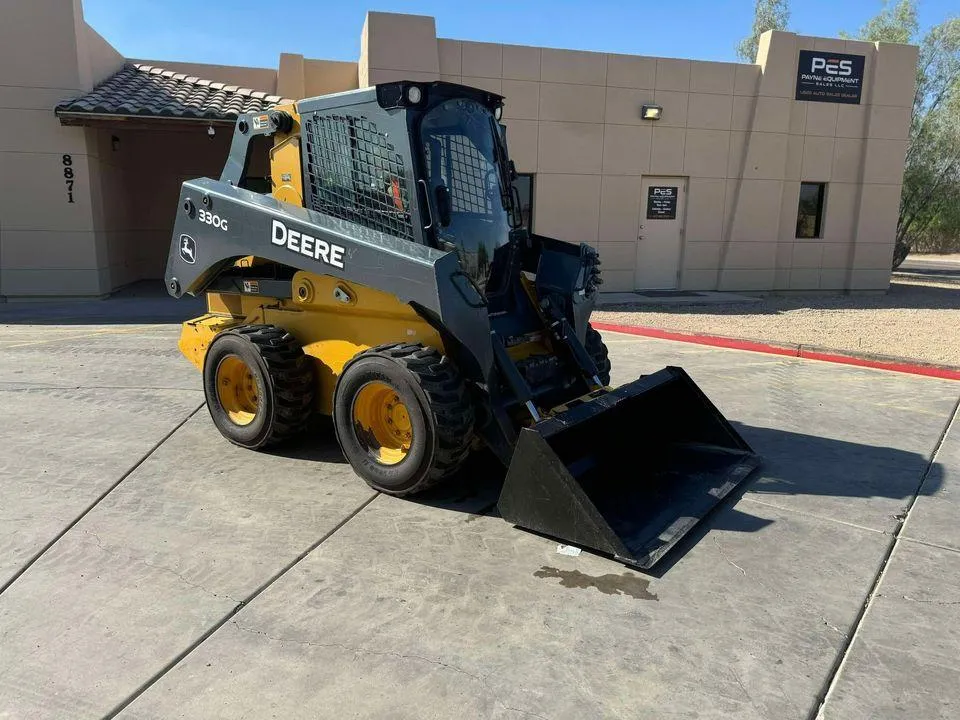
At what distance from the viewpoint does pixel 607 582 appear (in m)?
3.47

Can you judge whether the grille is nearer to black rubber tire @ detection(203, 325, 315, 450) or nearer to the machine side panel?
the machine side panel

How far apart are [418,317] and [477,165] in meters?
1.20

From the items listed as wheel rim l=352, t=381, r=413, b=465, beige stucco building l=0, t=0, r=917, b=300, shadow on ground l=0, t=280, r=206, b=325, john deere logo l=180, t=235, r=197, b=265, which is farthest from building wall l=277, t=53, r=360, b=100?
wheel rim l=352, t=381, r=413, b=465

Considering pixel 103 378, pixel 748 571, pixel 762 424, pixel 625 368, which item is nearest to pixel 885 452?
pixel 762 424

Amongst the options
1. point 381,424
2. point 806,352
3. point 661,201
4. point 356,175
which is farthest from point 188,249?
point 661,201

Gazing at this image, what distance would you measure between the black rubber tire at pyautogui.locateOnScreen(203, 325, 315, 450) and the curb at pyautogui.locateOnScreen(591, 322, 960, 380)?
247 inches

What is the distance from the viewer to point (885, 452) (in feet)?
17.5

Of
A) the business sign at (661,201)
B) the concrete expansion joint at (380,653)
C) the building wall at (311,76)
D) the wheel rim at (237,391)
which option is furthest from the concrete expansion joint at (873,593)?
the building wall at (311,76)

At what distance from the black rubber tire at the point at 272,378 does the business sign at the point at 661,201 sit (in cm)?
1121

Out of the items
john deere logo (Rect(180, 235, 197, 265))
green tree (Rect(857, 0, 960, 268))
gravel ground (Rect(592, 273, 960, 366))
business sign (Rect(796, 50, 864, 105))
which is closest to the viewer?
john deere logo (Rect(180, 235, 197, 265))

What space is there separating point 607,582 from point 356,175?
9.86 feet

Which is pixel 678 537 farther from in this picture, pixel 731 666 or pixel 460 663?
pixel 460 663

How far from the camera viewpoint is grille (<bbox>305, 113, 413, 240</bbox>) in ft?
14.8

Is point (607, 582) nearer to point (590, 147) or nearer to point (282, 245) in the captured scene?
point (282, 245)
